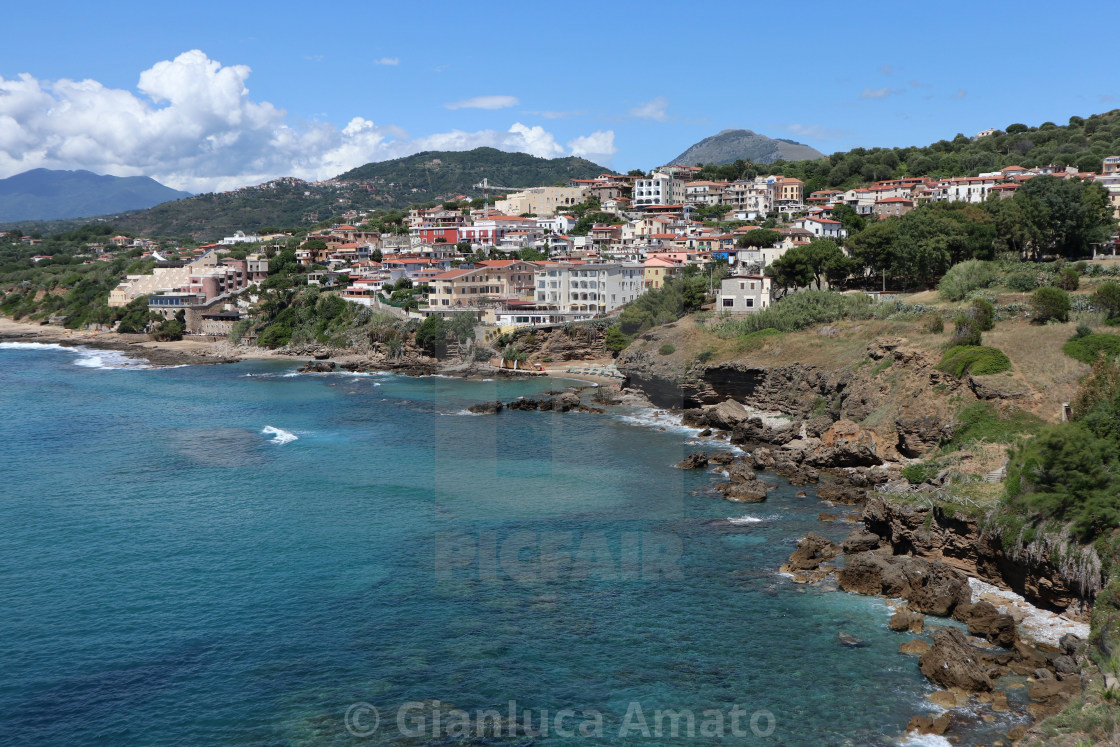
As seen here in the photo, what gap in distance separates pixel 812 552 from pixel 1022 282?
31364 mm

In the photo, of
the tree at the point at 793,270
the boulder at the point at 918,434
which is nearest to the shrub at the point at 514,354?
the tree at the point at 793,270

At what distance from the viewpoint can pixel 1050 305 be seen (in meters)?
38.8

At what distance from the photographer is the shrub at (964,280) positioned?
165 ft

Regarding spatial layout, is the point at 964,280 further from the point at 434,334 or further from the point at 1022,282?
the point at 434,334

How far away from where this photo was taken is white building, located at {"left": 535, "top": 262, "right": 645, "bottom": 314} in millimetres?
75938

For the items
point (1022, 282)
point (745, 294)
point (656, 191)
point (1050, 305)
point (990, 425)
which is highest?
point (656, 191)

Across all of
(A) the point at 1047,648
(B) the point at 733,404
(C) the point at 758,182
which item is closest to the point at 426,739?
(A) the point at 1047,648

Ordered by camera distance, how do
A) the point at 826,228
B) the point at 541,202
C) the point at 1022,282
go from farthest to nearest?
the point at 541,202 < the point at 826,228 < the point at 1022,282

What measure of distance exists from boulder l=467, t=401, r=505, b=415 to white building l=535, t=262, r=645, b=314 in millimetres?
24359

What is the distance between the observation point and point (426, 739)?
1778cm

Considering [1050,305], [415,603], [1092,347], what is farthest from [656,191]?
[415,603]

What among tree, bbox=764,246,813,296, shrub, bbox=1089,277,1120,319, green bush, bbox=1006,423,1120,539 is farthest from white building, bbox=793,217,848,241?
green bush, bbox=1006,423,1120,539

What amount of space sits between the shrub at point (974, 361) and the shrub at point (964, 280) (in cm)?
1472

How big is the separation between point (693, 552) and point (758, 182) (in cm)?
9898
